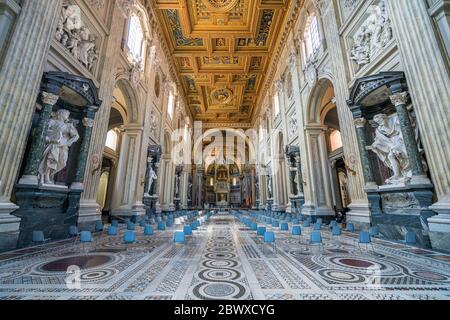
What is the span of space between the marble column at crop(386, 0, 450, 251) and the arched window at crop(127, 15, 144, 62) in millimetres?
10202

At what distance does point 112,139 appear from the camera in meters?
15.7

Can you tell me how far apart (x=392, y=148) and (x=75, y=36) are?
31.4ft

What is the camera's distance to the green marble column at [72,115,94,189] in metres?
5.70

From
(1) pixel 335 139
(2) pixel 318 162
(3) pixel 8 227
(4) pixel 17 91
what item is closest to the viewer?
(3) pixel 8 227

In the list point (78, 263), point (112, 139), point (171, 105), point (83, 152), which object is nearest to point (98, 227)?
point (83, 152)

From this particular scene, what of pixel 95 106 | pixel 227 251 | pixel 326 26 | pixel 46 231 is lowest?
pixel 227 251

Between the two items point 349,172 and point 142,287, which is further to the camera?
point 349,172

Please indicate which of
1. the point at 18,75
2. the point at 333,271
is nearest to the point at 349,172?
the point at 333,271

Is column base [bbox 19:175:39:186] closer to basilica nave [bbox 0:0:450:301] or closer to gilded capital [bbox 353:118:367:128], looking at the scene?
basilica nave [bbox 0:0:450:301]

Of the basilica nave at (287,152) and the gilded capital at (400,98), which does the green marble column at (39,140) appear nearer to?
the basilica nave at (287,152)

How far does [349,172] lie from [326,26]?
620cm

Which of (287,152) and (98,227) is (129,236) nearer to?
(98,227)

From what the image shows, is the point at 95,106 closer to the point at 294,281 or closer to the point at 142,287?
the point at 142,287

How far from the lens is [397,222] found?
4.90 metres
